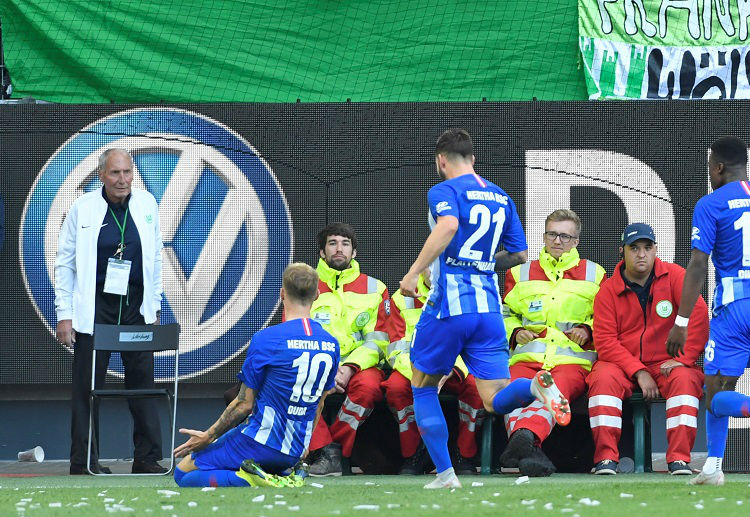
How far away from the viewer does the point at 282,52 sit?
10.2m

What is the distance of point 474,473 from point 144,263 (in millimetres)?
2703

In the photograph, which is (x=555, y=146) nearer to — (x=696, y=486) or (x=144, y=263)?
(x=144, y=263)

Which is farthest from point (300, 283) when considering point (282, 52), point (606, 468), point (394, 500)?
point (282, 52)

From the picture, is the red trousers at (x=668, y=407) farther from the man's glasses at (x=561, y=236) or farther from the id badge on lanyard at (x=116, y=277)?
the id badge on lanyard at (x=116, y=277)

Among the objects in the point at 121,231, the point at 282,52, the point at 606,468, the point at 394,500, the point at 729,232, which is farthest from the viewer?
the point at 282,52

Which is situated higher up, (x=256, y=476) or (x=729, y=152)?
(x=729, y=152)

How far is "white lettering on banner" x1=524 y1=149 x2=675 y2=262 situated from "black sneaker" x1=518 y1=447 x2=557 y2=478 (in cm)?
216

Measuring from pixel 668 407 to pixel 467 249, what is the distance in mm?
2202

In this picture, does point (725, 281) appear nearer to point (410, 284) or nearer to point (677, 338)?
point (677, 338)

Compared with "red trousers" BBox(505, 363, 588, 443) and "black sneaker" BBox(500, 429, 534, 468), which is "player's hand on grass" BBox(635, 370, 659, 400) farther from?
"black sneaker" BBox(500, 429, 534, 468)

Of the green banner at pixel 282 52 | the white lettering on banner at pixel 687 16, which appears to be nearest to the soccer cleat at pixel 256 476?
the green banner at pixel 282 52

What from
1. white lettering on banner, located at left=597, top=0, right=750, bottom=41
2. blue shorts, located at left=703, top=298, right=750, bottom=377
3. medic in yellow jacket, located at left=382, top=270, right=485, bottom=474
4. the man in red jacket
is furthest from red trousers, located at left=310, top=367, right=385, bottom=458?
white lettering on banner, located at left=597, top=0, right=750, bottom=41

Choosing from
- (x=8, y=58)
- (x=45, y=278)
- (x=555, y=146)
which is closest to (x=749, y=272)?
(x=555, y=146)

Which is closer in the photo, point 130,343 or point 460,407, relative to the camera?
point 460,407
